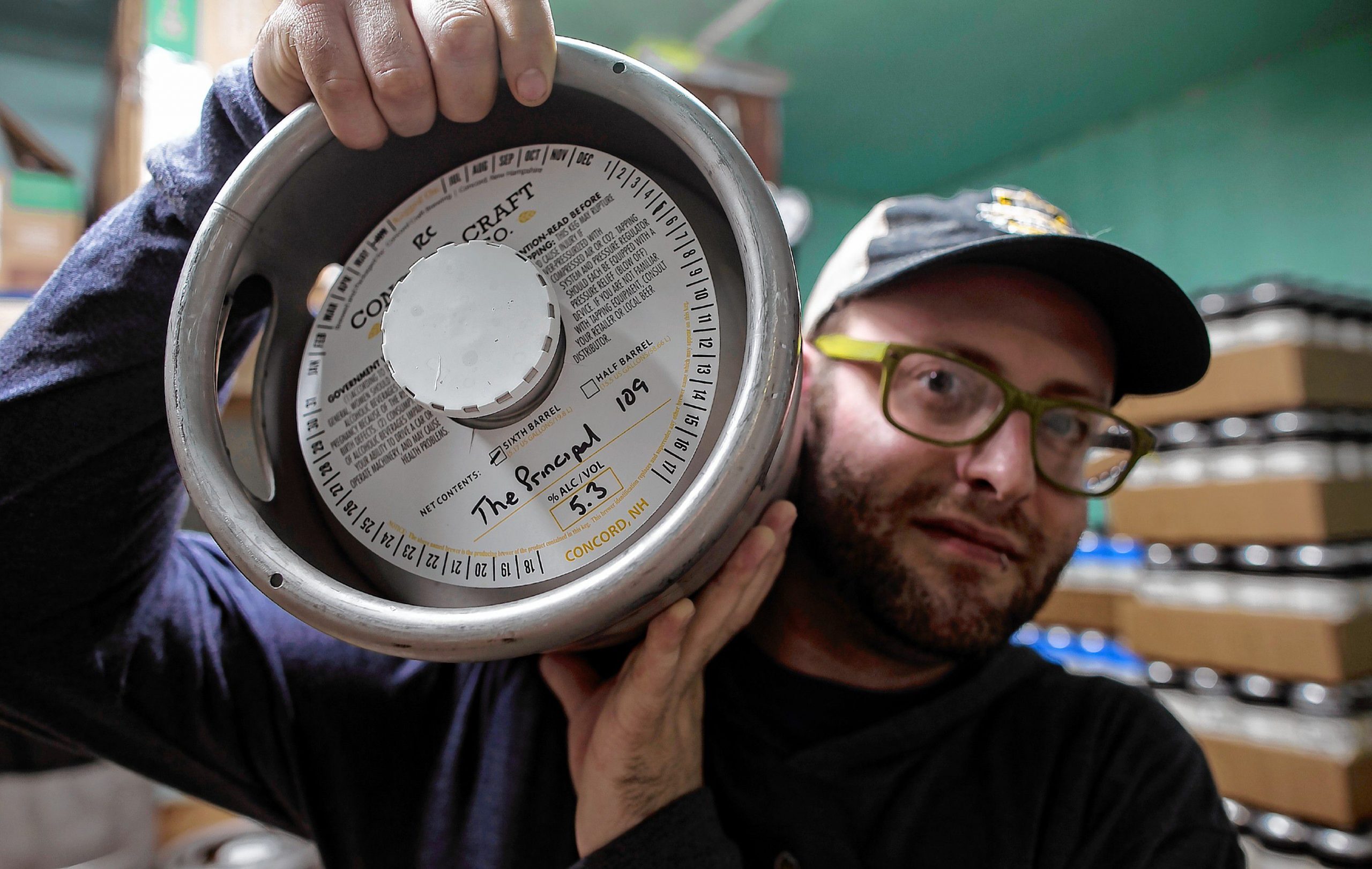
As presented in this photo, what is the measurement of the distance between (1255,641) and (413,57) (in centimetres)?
244

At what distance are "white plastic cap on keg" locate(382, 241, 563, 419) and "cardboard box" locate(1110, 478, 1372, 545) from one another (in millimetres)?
2207

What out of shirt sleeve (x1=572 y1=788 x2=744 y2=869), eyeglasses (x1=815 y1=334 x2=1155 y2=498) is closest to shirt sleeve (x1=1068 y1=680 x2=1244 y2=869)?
eyeglasses (x1=815 y1=334 x2=1155 y2=498)

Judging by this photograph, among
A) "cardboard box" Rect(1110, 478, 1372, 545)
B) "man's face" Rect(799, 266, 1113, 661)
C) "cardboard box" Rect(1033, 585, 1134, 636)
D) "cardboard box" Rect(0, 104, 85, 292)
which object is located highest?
"cardboard box" Rect(0, 104, 85, 292)

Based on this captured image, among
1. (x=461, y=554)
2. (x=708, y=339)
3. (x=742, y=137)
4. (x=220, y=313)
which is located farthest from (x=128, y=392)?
(x=742, y=137)

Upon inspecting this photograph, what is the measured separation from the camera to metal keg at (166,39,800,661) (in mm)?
453

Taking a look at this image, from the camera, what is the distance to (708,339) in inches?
20.4

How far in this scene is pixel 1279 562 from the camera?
205cm

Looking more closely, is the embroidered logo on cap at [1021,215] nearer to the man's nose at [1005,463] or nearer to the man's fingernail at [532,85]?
the man's nose at [1005,463]

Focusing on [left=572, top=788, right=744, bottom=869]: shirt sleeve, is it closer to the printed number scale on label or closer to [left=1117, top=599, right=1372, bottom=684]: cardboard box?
the printed number scale on label

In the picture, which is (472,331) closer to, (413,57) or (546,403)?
(546,403)

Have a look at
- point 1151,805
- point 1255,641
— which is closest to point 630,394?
point 1151,805

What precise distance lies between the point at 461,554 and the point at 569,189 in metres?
0.27

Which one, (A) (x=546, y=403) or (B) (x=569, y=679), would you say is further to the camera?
(B) (x=569, y=679)

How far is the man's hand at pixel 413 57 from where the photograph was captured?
1.67 ft
